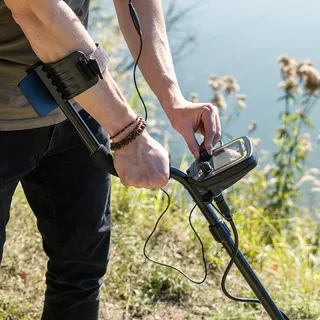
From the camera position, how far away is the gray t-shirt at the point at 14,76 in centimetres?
174

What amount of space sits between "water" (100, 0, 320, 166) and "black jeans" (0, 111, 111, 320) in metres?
2.72

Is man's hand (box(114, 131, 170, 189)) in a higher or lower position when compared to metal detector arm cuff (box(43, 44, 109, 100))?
lower

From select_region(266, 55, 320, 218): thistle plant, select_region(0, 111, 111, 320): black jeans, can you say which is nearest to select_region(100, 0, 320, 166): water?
select_region(266, 55, 320, 218): thistle plant

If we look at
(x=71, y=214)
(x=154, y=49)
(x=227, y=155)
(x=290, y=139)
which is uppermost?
(x=154, y=49)

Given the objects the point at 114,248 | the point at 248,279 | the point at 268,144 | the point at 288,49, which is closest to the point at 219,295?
the point at 114,248

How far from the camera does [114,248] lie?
315 centimetres

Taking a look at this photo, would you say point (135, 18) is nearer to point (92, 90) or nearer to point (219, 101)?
point (92, 90)

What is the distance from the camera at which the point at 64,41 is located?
5.01 feet

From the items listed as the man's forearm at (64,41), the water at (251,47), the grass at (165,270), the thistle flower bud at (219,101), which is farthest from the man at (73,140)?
the water at (251,47)

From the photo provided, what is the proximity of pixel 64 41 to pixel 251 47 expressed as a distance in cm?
470

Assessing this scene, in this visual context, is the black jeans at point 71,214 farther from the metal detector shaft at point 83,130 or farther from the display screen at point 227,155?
the display screen at point 227,155

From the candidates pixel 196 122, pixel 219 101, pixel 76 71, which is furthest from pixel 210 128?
pixel 219 101

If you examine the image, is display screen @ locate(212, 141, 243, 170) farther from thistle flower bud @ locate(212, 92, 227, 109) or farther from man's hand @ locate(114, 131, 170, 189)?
thistle flower bud @ locate(212, 92, 227, 109)

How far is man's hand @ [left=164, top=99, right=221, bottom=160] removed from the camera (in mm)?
1792
